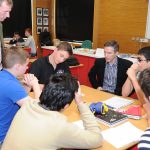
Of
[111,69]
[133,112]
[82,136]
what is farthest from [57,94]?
[111,69]

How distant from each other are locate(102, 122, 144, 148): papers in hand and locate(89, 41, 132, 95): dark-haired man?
120 cm

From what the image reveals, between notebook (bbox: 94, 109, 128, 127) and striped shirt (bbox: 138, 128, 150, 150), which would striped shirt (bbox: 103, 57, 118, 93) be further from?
striped shirt (bbox: 138, 128, 150, 150)

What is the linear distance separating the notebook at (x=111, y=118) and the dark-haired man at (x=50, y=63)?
3.08ft

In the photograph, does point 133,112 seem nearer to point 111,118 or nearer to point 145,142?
point 111,118

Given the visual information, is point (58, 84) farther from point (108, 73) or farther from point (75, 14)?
point (75, 14)

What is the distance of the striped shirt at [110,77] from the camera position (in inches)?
116

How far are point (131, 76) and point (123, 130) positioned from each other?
83 cm

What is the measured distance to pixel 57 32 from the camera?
8055 millimetres

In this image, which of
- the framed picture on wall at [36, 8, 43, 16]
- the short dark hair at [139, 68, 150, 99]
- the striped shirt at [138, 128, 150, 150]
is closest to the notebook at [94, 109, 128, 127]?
the short dark hair at [139, 68, 150, 99]

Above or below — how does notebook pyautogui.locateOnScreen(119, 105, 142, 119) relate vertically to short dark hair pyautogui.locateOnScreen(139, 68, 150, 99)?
below

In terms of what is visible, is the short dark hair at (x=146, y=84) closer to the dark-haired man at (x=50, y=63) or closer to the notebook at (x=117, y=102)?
the notebook at (x=117, y=102)

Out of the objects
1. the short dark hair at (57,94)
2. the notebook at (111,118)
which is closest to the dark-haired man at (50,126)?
the short dark hair at (57,94)

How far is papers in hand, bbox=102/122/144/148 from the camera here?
1439mm

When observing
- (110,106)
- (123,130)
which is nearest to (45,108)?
(123,130)
